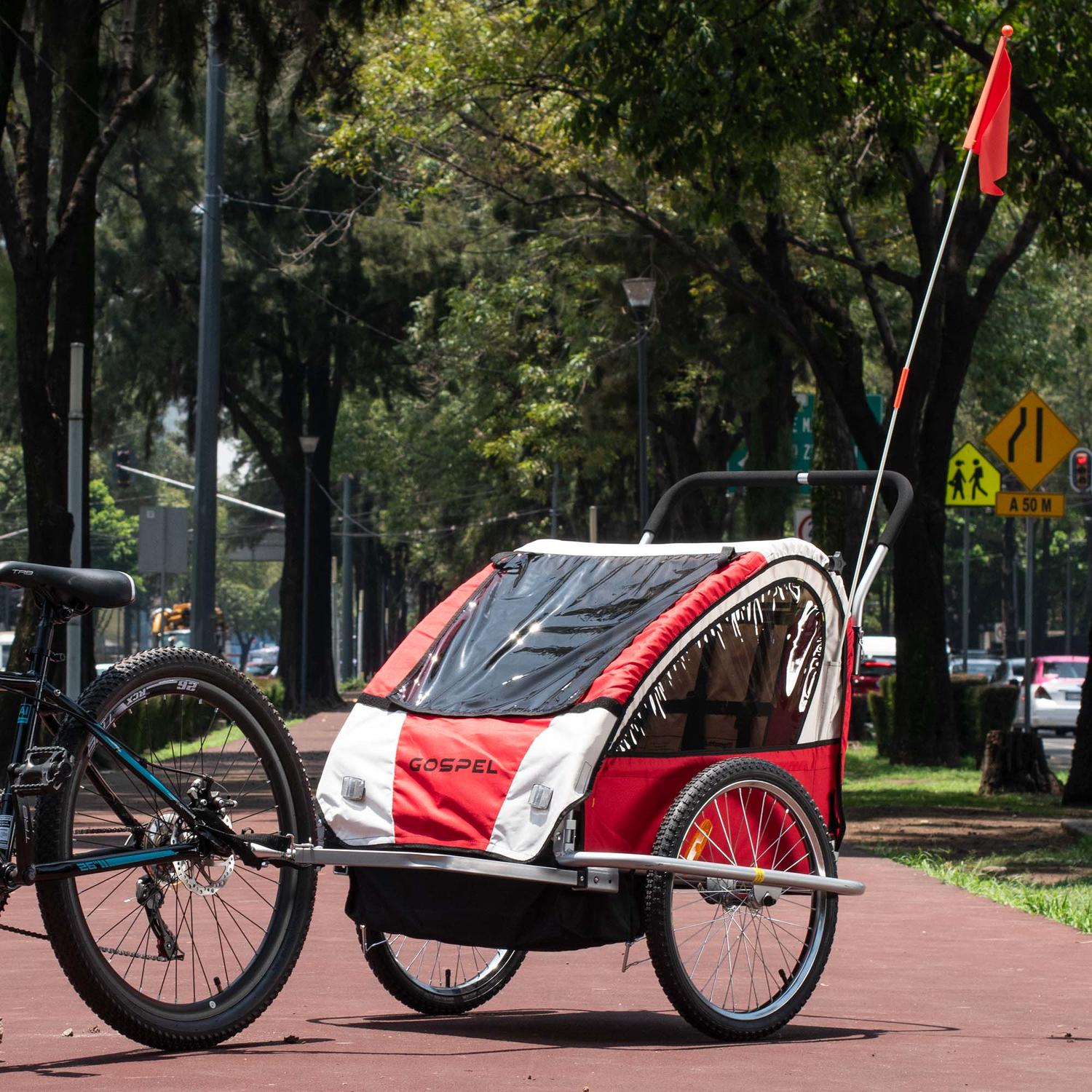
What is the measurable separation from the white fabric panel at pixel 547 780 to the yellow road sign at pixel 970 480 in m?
17.5

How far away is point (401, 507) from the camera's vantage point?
2245 inches

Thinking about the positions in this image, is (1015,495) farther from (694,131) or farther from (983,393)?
(983,393)

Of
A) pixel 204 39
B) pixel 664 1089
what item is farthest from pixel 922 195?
pixel 664 1089

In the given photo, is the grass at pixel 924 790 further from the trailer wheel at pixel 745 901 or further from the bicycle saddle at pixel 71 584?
the bicycle saddle at pixel 71 584

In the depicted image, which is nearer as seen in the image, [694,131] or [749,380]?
[694,131]

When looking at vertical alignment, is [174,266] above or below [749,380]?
above

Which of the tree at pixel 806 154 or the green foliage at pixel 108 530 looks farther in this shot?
the green foliage at pixel 108 530

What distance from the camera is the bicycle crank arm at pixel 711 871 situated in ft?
17.3

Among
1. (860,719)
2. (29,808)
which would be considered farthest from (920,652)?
(29,808)

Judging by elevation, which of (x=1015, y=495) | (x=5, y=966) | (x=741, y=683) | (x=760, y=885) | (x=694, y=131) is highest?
(x=694, y=131)

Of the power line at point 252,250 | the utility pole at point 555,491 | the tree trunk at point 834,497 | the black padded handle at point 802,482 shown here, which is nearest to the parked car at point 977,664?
the utility pole at point 555,491

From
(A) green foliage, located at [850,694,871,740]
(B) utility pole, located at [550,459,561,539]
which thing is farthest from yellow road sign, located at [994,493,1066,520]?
(B) utility pole, located at [550,459,561,539]

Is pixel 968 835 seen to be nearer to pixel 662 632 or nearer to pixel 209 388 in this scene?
pixel 662 632

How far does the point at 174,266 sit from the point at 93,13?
17750 mm
